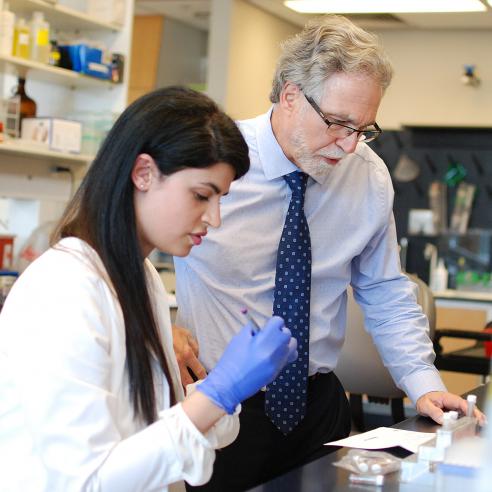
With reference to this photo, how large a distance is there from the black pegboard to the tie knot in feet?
16.5

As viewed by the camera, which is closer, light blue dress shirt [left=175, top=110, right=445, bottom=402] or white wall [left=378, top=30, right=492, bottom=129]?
light blue dress shirt [left=175, top=110, right=445, bottom=402]

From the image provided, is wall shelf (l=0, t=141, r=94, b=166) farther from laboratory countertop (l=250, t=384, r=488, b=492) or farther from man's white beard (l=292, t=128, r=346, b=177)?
laboratory countertop (l=250, t=384, r=488, b=492)

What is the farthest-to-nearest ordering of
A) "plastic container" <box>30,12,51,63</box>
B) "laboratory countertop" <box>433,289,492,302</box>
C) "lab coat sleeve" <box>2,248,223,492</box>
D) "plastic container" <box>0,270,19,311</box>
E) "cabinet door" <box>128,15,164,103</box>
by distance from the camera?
"cabinet door" <box>128,15,164,103</box> < "laboratory countertop" <box>433,289,492,302</box> < "plastic container" <box>30,12,51,63</box> < "plastic container" <box>0,270,19,311</box> < "lab coat sleeve" <box>2,248,223,492</box>

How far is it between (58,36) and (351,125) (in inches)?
130

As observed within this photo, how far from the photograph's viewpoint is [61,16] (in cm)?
475

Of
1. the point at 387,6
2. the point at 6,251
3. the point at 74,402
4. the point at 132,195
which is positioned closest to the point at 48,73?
the point at 6,251

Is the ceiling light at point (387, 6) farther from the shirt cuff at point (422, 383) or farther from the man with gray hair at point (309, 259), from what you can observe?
the shirt cuff at point (422, 383)

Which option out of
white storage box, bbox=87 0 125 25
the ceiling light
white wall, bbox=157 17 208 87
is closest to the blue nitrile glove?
white storage box, bbox=87 0 125 25

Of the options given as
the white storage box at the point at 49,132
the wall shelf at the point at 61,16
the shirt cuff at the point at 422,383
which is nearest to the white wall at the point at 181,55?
the wall shelf at the point at 61,16

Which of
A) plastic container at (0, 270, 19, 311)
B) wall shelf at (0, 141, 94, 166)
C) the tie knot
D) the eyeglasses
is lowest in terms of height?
plastic container at (0, 270, 19, 311)

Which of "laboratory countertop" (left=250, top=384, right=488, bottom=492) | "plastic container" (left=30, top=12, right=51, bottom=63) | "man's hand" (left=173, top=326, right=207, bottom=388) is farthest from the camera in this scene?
"plastic container" (left=30, top=12, right=51, bottom=63)

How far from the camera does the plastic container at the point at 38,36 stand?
14.8 ft

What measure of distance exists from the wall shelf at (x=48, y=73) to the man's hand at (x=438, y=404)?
295cm

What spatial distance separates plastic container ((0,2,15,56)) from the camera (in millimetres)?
4277
